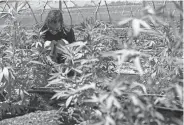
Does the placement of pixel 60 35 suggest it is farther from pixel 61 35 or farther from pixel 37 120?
pixel 37 120

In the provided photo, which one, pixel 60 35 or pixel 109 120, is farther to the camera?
pixel 60 35

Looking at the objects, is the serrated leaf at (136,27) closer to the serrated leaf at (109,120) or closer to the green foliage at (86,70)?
the green foliage at (86,70)

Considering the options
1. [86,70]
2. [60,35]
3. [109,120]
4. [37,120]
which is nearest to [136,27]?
[109,120]

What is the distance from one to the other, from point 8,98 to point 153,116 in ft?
7.81

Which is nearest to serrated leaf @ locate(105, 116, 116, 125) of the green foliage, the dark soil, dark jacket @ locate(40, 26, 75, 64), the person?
the green foliage

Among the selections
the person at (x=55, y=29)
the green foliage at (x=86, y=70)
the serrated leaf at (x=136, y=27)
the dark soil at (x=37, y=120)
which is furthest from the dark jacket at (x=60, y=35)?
the serrated leaf at (x=136, y=27)

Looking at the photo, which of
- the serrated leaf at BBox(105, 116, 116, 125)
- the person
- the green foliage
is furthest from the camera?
the person

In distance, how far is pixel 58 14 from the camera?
501cm

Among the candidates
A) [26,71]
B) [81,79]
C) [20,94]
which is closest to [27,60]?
[26,71]

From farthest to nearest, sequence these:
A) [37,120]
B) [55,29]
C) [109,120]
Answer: [55,29] < [37,120] < [109,120]

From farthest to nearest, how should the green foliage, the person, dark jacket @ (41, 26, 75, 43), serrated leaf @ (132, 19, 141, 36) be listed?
dark jacket @ (41, 26, 75, 43) < the person < the green foliage < serrated leaf @ (132, 19, 141, 36)

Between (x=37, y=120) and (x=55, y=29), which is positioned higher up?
(x=55, y=29)

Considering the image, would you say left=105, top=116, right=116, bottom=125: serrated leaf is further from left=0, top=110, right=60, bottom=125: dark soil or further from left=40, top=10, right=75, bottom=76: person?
left=40, top=10, right=75, bottom=76: person

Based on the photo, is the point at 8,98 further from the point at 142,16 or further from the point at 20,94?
the point at 142,16
